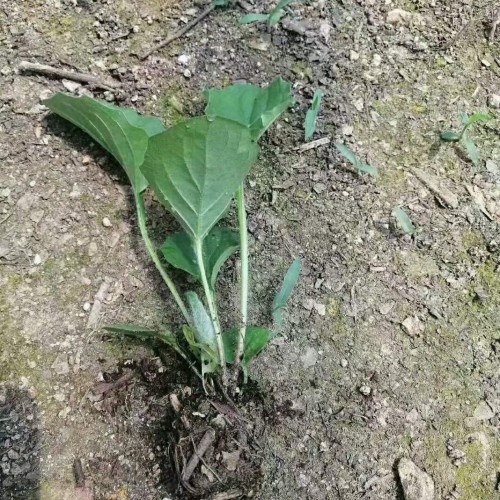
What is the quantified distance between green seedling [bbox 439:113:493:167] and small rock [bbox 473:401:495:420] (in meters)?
0.51

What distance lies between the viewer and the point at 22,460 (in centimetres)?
100

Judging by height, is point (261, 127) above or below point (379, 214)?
above

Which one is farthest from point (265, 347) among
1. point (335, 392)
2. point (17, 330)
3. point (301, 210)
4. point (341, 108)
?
point (341, 108)

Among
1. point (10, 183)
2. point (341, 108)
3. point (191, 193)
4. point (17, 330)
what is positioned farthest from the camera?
point (341, 108)

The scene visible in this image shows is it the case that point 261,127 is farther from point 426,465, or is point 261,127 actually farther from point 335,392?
point 426,465

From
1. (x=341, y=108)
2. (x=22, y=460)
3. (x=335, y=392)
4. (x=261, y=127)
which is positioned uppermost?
(x=261, y=127)

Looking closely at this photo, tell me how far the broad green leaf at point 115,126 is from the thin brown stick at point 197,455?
438 mm

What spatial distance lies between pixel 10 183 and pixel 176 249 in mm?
375

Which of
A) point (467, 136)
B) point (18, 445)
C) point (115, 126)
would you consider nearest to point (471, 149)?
point (467, 136)

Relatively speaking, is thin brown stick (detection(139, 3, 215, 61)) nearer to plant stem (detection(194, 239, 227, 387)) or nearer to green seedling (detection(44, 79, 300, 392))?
green seedling (detection(44, 79, 300, 392))

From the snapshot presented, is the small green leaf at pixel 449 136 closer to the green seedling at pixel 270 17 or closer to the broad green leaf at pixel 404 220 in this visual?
the broad green leaf at pixel 404 220

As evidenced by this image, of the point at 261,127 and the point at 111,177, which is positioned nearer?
the point at 261,127

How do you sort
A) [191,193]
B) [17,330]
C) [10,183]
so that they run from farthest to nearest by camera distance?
[10,183] < [17,330] < [191,193]

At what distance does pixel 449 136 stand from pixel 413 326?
0.44m
